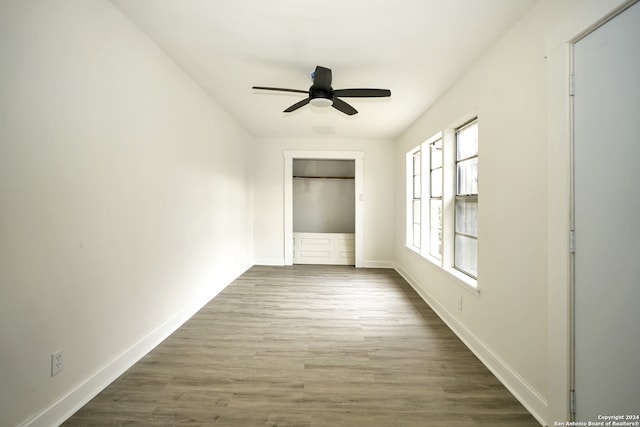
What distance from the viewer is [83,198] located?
1729 mm

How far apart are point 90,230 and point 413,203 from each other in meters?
4.42

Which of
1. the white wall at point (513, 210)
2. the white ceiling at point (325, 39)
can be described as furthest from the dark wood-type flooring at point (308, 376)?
the white ceiling at point (325, 39)

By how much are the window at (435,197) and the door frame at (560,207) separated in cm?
214

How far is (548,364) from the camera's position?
1.59 m

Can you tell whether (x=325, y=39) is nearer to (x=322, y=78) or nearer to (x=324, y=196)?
(x=322, y=78)

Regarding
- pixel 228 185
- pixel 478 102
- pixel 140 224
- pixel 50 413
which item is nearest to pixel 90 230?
pixel 140 224

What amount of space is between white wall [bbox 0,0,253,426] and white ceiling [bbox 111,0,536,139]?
36 centimetres

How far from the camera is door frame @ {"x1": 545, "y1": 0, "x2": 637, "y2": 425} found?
1.46 metres

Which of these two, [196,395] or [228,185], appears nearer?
[196,395]

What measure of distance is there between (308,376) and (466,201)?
7.39 ft

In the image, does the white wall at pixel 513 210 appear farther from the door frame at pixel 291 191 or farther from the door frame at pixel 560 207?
the door frame at pixel 291 191

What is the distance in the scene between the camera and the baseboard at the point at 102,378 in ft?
4.98

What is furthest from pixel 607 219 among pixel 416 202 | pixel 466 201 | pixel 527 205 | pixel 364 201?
pixel 364 201

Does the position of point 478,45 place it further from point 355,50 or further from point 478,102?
point 355,50
